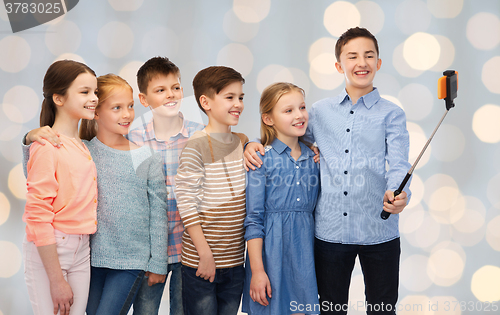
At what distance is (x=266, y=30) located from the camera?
4.79 feet

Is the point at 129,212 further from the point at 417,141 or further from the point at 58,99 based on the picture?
the point at 417,141

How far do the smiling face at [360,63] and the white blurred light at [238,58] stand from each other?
1.40ft

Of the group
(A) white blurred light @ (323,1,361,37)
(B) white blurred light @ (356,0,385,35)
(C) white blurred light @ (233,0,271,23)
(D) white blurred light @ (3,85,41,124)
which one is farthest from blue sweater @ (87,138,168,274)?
(B) white blurred light @ (356,0,385,35)

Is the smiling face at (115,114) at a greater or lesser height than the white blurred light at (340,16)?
lesser

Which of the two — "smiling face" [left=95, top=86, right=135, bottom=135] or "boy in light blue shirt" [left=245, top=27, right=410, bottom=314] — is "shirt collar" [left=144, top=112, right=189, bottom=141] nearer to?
"smiling face" [left=95, top=86, right=135, bottom=135]

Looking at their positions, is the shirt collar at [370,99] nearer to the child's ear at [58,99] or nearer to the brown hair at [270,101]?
the brown hair at [270,101]

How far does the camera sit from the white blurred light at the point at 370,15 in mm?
1486

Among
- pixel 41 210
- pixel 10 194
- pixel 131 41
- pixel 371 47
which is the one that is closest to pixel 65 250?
pixel 41 210

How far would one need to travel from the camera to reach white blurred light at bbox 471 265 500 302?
5.00ft

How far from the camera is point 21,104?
57.3 inches

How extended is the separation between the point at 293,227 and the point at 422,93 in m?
0.82

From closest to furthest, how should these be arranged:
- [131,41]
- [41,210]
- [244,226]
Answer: [41,210], [244,226], [131,41]

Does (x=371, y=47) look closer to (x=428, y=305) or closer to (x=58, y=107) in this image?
(x=58, y=107)

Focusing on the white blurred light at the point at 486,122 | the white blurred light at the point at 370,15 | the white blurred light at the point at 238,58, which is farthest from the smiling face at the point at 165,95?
the white blurred light at the point at 486,122
